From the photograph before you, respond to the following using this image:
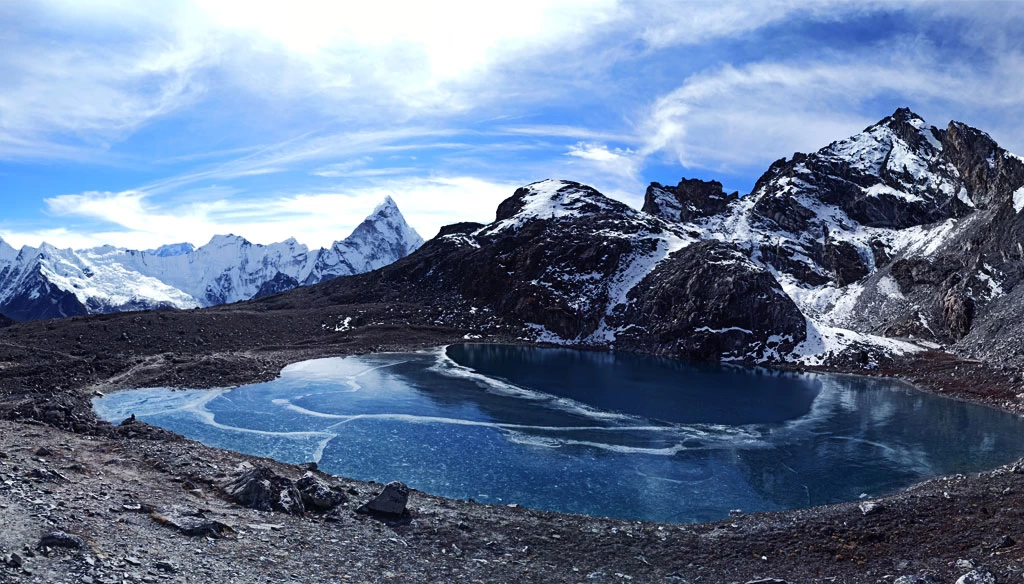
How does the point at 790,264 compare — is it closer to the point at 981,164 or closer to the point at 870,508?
the point at 981,164

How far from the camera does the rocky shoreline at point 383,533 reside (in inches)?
651

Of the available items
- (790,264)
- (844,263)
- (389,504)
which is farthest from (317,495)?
(790,264)

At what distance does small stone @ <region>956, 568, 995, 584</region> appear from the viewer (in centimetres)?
1661

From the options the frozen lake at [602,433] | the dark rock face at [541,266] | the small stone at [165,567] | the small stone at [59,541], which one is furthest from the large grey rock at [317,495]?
the dark rock face at [541,266]

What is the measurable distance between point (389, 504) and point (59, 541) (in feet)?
40.1

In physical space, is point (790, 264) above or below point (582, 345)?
above

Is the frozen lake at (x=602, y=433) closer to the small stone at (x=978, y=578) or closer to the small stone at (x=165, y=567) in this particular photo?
the small stone at (x=978, y=578)

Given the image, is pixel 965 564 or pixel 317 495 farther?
pixel 317 495

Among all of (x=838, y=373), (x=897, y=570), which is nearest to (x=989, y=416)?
(x=838, y=373)

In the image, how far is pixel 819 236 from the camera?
520 feet

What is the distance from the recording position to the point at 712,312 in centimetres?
10212

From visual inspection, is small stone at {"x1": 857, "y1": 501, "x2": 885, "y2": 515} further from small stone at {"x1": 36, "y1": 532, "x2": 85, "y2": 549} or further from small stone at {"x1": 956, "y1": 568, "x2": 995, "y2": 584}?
small stone at {"x1": 36, "y1": 532, "x2": 85, "y2": 549}

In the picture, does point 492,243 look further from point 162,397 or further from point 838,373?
point 162,397

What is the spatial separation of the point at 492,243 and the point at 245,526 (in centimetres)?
12326
